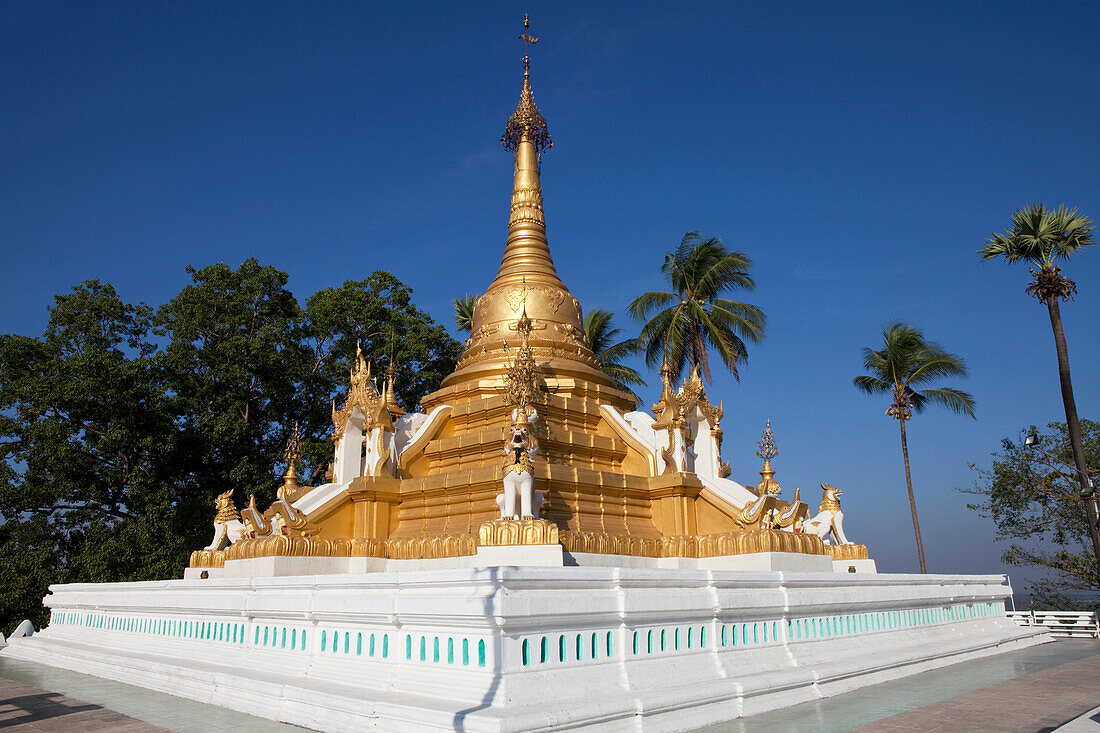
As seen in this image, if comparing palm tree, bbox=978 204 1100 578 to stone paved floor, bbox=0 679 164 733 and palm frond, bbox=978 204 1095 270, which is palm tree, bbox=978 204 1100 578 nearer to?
palm frond, bbox=978 204 1095 270

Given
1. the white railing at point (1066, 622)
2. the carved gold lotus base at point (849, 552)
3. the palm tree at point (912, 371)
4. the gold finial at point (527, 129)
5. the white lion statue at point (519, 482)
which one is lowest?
the white railing at point (1066, 622)

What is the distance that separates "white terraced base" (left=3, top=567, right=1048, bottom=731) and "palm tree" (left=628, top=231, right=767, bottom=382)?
13195 mm

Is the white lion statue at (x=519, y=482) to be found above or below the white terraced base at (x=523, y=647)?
above

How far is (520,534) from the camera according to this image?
1114 centimetres

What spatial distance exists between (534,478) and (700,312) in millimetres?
13361

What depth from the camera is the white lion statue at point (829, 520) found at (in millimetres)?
16156

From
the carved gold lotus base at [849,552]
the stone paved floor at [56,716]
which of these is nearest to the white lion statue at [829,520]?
the carved gold lotus base at [849,552]

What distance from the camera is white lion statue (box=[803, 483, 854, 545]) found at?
53.0 feet

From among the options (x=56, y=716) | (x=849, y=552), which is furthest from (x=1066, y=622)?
(x=56, y=716)

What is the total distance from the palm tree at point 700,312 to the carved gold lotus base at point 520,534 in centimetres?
1356

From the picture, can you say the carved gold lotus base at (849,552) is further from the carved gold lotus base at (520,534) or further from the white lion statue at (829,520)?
the carved gold lotus base at (520,534)

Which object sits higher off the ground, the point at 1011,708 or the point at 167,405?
the point at 167,405

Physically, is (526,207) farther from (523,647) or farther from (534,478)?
(523,647)

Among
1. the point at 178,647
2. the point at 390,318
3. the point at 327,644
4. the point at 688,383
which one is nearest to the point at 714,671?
the point at 327,644
